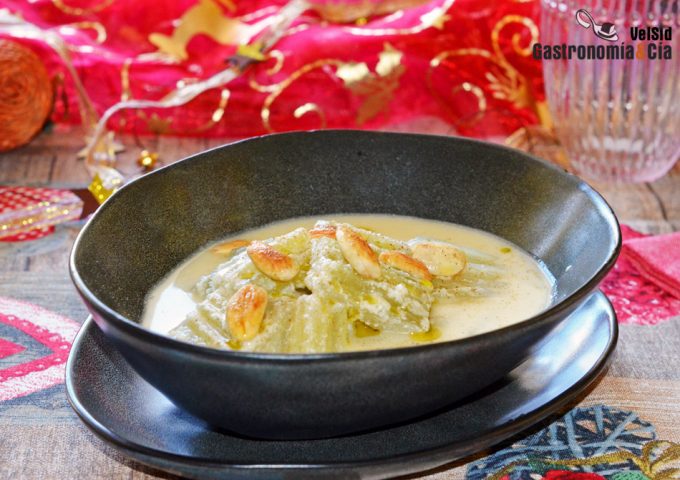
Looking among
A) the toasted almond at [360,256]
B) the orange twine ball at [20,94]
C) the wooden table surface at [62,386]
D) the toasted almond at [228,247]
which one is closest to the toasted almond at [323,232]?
the toasted almond at [360,256]

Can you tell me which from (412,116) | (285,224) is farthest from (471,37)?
(285,224)

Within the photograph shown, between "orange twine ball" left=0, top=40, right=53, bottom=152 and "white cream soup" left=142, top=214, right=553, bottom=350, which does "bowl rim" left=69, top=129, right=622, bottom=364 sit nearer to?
"white cream soup" left=142, top=214, right=553, bottom=350

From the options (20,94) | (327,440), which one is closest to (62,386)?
(327,440)

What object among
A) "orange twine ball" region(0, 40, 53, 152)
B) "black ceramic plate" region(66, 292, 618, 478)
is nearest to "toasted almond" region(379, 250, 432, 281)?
"black ceramic plate" region(66, 292, 618, 478)

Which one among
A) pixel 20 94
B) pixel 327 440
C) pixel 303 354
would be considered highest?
pixel 303 354

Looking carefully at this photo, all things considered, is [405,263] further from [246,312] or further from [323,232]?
[246,312]
